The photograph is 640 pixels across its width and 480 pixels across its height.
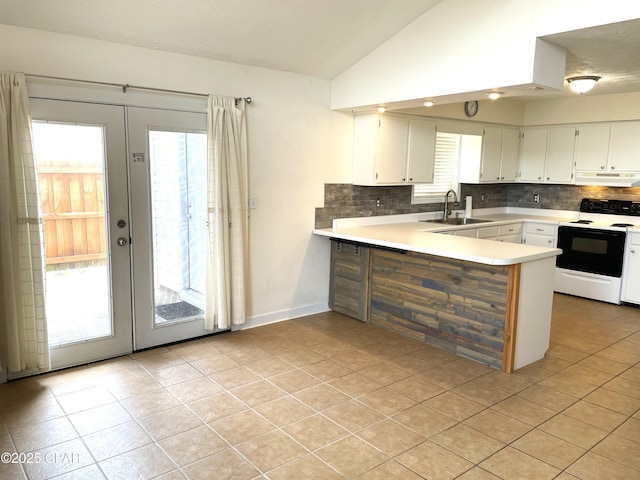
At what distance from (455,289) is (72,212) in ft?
9.95

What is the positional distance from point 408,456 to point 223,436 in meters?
1.05

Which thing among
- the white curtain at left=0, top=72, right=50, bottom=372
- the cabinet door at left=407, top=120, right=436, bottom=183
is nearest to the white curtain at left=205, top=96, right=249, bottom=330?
the white curtain at left=0, top=72, right=50, bottom=372

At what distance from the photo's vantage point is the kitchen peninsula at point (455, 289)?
363cm

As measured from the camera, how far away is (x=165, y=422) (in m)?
2.88

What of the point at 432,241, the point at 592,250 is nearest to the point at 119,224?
the point at 432,241

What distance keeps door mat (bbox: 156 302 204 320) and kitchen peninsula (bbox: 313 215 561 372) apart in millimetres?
1482

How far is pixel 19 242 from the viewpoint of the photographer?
10.5 ft

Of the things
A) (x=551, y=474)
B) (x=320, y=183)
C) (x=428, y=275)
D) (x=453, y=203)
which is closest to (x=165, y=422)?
(x=551, y=474)

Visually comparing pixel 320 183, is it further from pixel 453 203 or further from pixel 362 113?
pixel 453 203

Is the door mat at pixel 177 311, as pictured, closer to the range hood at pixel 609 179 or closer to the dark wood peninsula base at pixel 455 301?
the dark wood peninsula base at pixel 455 301

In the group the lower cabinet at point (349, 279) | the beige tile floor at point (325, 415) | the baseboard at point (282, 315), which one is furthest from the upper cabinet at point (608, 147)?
the baseboard at point (282, 315)

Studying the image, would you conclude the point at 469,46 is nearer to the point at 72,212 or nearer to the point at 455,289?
the point at 455,289

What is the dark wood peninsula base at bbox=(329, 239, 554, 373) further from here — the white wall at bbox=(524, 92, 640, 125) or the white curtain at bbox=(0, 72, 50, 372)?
the white wall at bbox=(524, 92, 640, 125)

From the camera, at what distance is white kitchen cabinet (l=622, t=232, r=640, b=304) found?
17.6 ft
